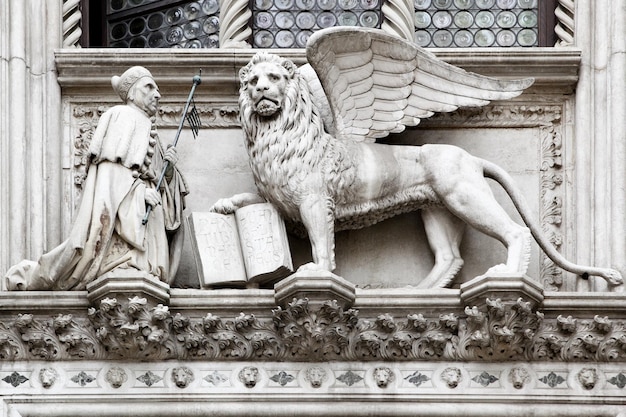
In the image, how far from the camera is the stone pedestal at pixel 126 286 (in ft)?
60.9

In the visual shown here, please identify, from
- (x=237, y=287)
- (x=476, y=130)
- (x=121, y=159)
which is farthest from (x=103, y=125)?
(x=476, y=130)

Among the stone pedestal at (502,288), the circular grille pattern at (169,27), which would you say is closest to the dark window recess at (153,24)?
the circular grille pattern at (169,27)

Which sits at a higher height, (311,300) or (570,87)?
(570,87)

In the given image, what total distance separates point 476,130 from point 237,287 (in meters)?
2.26

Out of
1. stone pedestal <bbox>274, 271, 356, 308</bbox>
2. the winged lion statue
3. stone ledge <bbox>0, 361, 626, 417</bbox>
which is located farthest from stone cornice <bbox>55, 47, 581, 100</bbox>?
stone ledge <bbox>0, 361, 626, 417</bbox>

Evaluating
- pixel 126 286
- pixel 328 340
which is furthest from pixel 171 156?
pixel 328 340

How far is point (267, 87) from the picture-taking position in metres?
19.2

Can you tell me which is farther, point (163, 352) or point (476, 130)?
point (476, 130)

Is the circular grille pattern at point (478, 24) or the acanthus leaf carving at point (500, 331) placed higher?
the circular grille pattern at point (478, 24)

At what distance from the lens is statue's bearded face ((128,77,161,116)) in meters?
19.4

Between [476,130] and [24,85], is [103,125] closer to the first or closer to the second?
[24,85]

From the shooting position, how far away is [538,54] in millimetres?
19938

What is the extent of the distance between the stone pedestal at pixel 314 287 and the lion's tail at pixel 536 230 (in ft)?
5.07

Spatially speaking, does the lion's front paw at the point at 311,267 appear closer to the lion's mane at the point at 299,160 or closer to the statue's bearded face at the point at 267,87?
the lion's mane at the point at 299,160
